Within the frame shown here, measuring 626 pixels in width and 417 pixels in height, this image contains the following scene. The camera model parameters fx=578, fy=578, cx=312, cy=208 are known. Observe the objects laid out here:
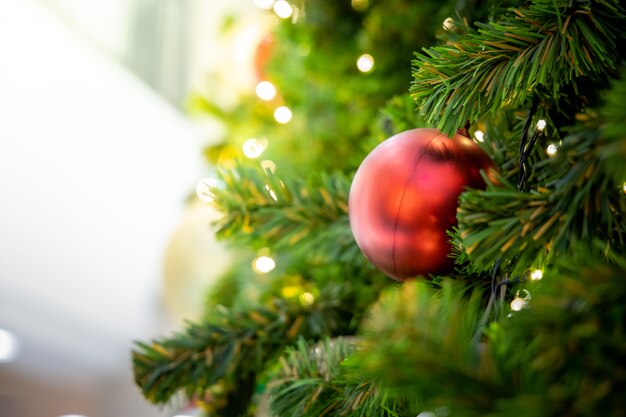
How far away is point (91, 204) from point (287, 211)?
2.74ft

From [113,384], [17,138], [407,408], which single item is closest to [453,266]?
[407,408]

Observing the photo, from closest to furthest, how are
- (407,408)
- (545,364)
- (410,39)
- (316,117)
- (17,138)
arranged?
(545,364) < (407,408) < (410,39) < (316,117) < (17,138)

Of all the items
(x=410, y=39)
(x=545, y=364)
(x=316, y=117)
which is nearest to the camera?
(x=545, y=364)

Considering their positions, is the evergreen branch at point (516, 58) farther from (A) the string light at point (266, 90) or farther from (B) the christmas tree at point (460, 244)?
(A) the string light at point (266, 90)

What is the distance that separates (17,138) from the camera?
1.05 metres

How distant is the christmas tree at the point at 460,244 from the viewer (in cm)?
21

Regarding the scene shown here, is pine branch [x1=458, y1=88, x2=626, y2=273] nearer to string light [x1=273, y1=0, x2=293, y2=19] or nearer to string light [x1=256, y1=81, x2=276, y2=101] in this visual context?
string light [x1=273, y1=0, x2=293, y2=19]

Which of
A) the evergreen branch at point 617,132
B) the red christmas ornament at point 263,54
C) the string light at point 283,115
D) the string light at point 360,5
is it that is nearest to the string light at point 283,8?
the string light at point 360,5

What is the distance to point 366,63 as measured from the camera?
2.31 feet

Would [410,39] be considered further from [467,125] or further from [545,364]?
[545,364]

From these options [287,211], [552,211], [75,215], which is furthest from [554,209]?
[75,215]

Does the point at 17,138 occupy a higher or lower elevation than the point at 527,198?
higher

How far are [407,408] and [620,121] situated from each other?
204 millimetres

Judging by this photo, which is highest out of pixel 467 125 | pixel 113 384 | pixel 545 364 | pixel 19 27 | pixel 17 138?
pixel 19 27
